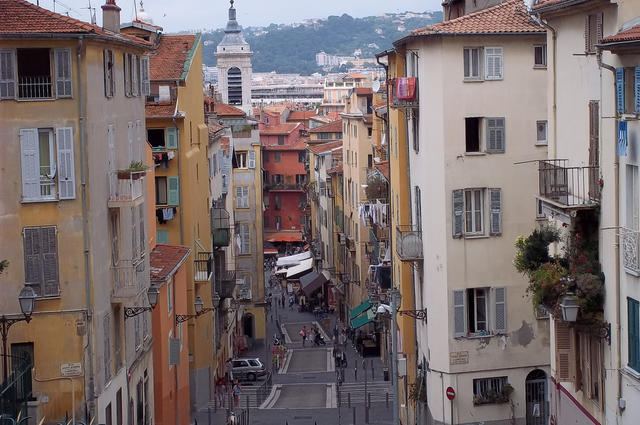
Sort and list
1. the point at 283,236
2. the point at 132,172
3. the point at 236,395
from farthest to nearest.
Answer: the point at 283,236, the point at 236,395, the point at 132,172

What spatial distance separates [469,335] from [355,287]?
4673 centimetres

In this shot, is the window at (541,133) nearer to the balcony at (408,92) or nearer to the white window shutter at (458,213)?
the white window shutter at (458,213)

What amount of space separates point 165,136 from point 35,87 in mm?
22628

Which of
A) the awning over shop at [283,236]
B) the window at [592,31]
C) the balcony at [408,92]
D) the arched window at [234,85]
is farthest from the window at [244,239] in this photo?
the arched window at [234,85]

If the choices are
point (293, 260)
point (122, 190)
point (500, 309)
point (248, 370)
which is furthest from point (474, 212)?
point (293, 260)

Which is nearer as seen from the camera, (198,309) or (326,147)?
(198,309)

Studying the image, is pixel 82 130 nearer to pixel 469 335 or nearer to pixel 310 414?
pixel 469 335

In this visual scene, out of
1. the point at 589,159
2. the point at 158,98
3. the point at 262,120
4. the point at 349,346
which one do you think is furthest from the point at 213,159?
the point at 262,120

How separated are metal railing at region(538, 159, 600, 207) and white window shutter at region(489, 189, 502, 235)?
9.91 m

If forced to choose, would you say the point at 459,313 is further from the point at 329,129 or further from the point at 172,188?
the point at 329,129

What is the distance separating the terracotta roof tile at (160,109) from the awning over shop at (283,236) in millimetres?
87394

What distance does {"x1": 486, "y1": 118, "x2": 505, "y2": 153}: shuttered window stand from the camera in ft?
122

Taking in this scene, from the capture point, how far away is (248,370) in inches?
2662

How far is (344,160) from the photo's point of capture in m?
86.9
